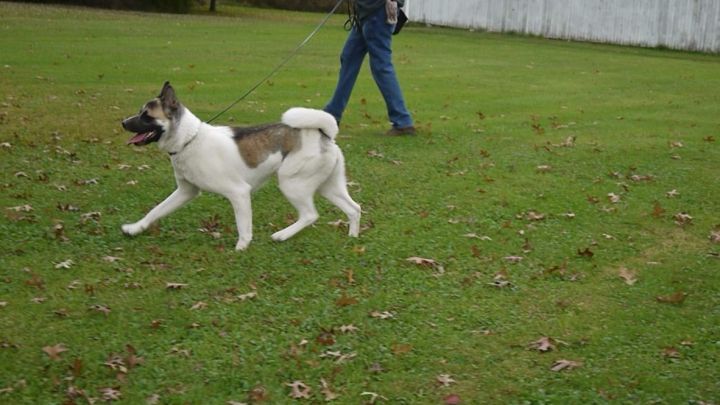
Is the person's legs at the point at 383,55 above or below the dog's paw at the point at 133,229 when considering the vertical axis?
above

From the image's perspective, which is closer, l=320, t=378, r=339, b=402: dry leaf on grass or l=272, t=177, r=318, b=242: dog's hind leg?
l=320, t=378, r=339, b=402: dry leaf on grass

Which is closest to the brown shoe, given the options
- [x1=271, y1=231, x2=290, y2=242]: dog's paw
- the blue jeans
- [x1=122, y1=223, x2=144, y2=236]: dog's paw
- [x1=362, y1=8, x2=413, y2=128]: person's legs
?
the blue jeans

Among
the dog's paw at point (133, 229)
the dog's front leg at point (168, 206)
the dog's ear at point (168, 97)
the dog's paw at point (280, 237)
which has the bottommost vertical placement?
the dog's paw at point (280, 237)

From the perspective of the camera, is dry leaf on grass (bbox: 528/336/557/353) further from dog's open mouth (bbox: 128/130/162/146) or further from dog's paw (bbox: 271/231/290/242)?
dog's open mouth (bbox: 128/130/162/146)

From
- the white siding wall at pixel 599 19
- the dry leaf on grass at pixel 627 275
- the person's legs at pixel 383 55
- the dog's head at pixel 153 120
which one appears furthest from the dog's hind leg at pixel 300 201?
the white siding wall at pixel 599 19

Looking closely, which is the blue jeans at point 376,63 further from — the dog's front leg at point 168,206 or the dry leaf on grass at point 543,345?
the dry leaf on grass at point 543,345

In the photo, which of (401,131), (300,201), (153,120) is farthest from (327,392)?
(401,131)

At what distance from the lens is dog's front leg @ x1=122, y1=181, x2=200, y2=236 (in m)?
7.74

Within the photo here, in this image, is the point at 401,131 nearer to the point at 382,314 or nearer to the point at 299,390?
the point at 382,314

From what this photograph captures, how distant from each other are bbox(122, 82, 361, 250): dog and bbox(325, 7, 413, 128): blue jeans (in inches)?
170

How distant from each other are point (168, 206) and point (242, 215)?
0.64 m

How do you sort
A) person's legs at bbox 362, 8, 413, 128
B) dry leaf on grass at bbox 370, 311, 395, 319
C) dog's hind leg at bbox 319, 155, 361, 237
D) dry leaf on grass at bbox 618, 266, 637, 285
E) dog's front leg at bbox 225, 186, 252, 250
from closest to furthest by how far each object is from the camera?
dry leaf on grass at bbox 370, 311, 395, 319, dry leaf on grass at bbox 618, 266, 637, 285, dog's front leg at bbox 225, 186, 252, 250, dog's hind leg at bbox 319, 155, 361, 237, person's legs at bbox 362, 8, 413, 128

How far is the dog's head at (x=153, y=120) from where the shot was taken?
7.36 m

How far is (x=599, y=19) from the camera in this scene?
103ft
